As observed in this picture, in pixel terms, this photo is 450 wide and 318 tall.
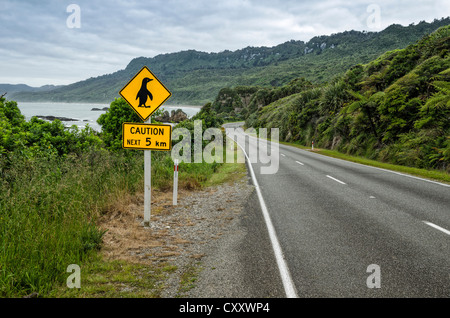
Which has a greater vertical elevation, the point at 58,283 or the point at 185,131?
the point at 185,131

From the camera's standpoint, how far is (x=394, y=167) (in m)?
13.7

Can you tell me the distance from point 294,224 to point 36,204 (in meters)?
5.35

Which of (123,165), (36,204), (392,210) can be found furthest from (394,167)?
(36,204)

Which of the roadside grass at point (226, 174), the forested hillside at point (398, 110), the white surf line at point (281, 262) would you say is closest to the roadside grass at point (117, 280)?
the white surf line at point (281, 262)

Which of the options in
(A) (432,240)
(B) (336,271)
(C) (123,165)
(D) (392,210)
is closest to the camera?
(B) (336,271)

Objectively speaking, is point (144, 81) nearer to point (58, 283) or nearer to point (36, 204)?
point (36, 204)

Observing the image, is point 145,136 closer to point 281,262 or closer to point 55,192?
point 55,192

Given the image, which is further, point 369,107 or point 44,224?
point 369,107

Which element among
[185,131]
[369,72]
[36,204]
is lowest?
[36,204]

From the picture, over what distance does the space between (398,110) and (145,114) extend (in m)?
15.4

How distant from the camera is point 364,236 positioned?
17.1ft

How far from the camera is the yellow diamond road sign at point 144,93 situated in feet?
19.8

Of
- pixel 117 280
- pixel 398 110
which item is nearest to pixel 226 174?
pixel 117 280

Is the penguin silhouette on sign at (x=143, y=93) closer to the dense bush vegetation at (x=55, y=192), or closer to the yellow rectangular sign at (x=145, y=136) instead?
the yellow rectangular sign at (x=145, y=136)
